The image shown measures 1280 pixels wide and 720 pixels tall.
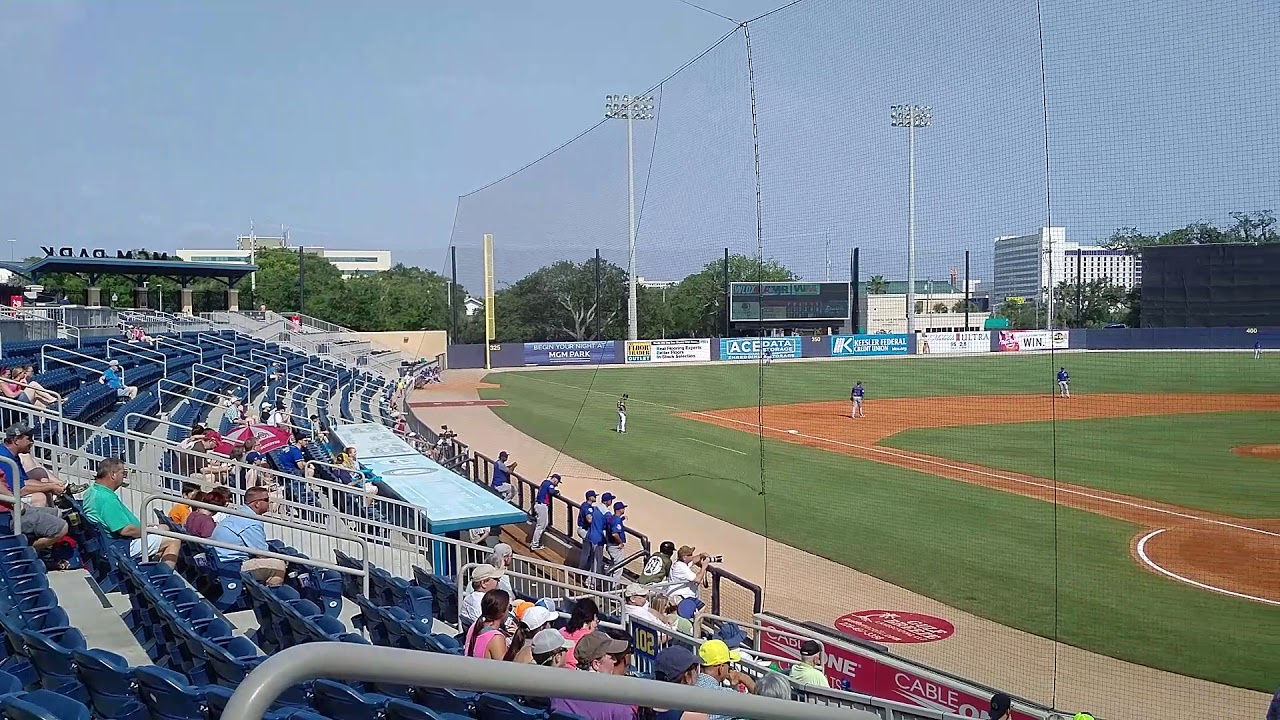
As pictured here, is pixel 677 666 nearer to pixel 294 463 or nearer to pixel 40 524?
pixel 40 524

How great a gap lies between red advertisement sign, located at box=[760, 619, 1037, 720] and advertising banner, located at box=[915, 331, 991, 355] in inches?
141

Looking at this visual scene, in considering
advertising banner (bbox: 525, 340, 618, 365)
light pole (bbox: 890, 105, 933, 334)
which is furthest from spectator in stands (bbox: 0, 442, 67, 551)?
advertising banner (bbox: 525, 340, 618, 365)

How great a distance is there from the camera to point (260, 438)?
447 inches

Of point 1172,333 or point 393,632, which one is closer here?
point 393,632

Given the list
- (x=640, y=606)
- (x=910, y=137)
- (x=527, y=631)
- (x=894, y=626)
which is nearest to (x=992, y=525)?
(x=894, y=626)

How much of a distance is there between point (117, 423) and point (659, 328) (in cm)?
933

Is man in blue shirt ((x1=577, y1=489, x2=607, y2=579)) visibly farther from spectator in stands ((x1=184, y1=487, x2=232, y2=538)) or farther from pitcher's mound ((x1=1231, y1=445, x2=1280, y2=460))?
pitcher's mound ((x1=1231, y1=445, x2=1280, y2=460))

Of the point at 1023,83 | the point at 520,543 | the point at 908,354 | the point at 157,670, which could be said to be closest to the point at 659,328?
the point at 520,543

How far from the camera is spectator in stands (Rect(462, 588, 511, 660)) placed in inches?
187

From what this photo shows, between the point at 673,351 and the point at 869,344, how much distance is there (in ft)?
38.1

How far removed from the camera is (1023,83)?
7691 mm

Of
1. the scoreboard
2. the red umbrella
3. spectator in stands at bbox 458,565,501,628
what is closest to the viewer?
spectator in stands at bbox 458,565,501,628

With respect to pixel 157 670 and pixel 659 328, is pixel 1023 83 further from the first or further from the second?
pixel 659 328

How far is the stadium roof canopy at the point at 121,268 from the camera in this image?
1310 inches
